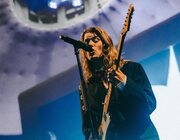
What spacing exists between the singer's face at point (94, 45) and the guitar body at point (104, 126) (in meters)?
0.35

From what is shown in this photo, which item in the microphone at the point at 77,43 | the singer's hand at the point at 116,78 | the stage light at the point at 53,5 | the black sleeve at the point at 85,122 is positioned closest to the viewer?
the microphone at the point at 77,43

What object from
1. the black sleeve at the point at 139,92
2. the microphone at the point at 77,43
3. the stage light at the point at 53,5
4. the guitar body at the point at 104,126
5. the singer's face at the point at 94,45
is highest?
the stage light at the point at 53,5

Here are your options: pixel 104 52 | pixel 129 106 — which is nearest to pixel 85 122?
pixel 129 106

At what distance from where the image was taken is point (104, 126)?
2375mm

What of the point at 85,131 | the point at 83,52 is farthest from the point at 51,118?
the point at 83,52

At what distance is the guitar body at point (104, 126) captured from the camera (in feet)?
7.72

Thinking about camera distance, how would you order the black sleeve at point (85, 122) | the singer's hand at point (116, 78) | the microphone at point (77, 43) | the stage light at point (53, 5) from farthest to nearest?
1. the stage light at point (53, 5)
2. the black sleeve at point (85, 122)
3. the singer's hand at point (116, 78)
4. the microphone at point (77, 43)

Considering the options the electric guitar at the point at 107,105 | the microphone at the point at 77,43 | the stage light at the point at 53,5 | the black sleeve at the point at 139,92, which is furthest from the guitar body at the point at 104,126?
the stage light at the point at 53,5

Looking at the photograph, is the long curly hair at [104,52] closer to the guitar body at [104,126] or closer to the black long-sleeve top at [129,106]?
the black long-sleeve top at [129,106]

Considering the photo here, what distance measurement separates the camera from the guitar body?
7.72ft

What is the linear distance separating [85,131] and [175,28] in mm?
817

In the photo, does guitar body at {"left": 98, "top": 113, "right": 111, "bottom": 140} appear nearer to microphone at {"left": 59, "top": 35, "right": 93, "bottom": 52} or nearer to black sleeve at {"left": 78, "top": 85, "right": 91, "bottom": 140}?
black sleeve at {"left": 78, "top": 85, "right": 91, "bottom": 140}

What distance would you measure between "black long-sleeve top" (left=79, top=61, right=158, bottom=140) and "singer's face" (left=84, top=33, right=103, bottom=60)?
16cm

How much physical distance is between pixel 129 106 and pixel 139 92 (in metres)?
0.10
